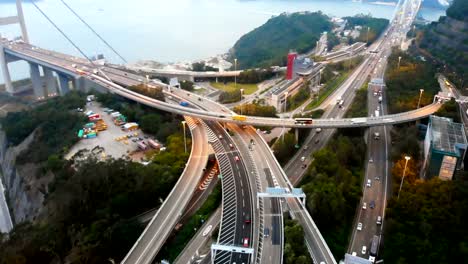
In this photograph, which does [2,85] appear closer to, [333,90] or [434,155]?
[333,90]

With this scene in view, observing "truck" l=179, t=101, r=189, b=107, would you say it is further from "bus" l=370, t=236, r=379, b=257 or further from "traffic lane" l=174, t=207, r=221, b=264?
"bus" l=370, t=236, r=379, b=257

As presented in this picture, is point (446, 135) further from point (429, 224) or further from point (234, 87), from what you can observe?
point (234, 87)

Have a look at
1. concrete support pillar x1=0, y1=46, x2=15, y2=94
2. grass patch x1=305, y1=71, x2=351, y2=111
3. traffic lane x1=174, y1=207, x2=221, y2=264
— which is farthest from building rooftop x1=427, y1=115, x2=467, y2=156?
concrete support pillar x1=0, y1=46, x2=15, y2=94

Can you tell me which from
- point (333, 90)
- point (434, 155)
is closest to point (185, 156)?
point (434, 155)

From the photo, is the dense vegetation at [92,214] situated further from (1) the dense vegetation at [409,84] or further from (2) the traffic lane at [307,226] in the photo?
(1) the dense vegetation at [409,84]

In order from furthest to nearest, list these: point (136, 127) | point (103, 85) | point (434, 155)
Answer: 1. point (103, 85)
2. point (136, 127)
3. point (434, 155)

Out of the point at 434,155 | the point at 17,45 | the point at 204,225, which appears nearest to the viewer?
the point at 204,225
